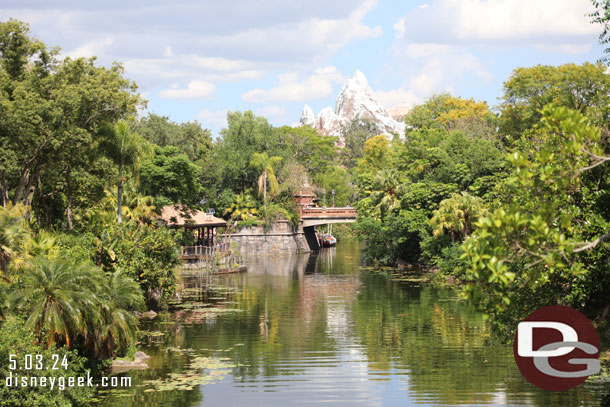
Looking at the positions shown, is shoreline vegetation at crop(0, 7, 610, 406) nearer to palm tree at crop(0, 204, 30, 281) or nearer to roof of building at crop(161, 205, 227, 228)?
palm tree at crop(0, 204, 30, 281)

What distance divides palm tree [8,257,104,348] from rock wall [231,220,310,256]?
5526 cm

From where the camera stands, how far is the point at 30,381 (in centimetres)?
1744

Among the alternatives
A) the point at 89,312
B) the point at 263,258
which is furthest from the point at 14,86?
the point at 263,258

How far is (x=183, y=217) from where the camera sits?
5153cm

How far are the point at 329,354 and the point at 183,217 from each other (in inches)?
1062

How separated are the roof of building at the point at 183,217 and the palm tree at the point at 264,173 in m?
19.9

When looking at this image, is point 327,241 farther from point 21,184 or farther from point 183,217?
point 21,184

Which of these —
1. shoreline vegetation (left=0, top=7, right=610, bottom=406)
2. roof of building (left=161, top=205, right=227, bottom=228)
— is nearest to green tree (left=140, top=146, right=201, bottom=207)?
shoreline vegetation (left=0, top=7, right=610, bottom=406)

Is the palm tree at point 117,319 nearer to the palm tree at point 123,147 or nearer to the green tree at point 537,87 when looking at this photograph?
the palm tree at point 123,147

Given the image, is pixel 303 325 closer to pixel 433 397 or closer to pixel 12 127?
pixel 433 397

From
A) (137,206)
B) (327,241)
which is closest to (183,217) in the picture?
(137,206)

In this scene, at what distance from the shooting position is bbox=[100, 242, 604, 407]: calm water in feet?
68.8

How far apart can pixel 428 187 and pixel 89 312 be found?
39.6m
